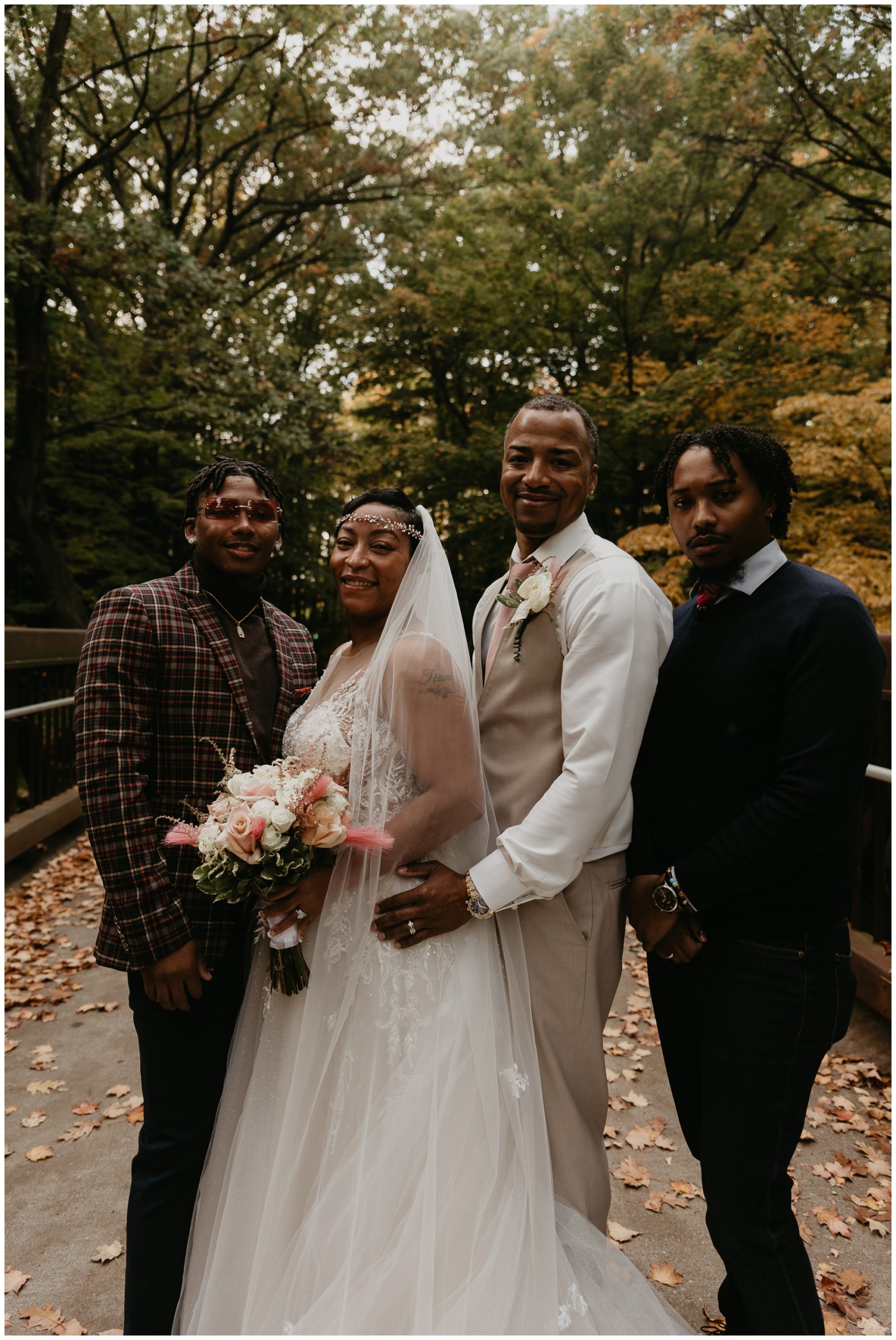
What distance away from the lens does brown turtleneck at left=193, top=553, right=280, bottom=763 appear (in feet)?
8.61

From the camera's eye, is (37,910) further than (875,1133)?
Yes

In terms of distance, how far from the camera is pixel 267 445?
40.0 feet

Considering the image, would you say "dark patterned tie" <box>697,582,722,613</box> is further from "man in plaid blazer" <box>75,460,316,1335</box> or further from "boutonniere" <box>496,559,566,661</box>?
"man in plaid blazer" <box>75,460,316,1335</box>

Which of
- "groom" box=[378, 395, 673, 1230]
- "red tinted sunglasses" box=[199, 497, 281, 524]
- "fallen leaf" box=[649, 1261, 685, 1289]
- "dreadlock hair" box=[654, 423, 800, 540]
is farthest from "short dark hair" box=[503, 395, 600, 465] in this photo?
"fallen leaf" box=[649, 1261, 685, 1289]

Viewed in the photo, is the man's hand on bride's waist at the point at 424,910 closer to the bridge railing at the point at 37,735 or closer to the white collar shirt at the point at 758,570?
the white collar shirt at the point at 758,570

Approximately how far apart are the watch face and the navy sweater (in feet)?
0.20

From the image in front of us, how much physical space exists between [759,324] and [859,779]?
33.7 ft

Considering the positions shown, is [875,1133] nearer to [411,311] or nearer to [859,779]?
[859,779]

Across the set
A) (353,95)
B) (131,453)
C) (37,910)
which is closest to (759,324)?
(353,95)

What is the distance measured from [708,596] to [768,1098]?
135 cm

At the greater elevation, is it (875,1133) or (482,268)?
(482,268)

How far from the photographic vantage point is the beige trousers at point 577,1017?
7.79ft

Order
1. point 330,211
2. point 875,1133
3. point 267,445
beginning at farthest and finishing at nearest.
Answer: point 330,211
point 267,445
point 875,1133

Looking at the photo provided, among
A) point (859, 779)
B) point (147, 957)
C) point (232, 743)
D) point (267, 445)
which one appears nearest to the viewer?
point (859, 779)
